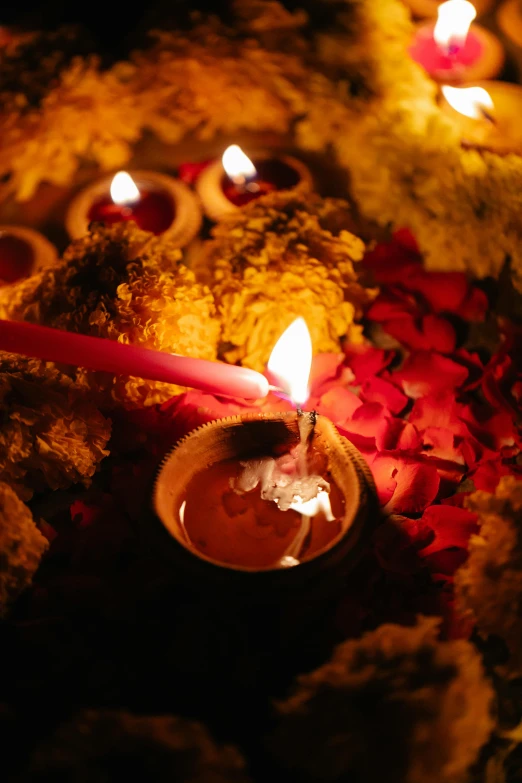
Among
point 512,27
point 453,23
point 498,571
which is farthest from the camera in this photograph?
point 512,27

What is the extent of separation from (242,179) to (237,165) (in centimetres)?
4

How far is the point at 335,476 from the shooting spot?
0.98 metres

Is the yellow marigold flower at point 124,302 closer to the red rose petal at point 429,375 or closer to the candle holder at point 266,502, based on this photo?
the candle holder at point 266,502

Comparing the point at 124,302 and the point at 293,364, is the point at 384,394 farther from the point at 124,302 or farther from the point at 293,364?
the point at 124,302

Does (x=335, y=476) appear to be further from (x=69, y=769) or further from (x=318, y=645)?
(x=69, y=769)

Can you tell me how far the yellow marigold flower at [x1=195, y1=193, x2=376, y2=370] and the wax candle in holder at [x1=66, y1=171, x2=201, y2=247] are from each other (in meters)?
0.15

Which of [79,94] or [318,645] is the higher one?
[79,94]

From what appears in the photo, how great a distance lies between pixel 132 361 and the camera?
1.03 meters

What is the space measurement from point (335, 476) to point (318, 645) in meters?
0.22

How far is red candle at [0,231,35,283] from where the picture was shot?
4.60 ft

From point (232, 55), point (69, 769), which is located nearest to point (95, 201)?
point (232, 55)

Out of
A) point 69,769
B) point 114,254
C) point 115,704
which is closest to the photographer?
point 69,769

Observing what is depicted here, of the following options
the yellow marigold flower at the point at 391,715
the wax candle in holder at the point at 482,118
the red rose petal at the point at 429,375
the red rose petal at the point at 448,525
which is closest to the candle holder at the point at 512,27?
the wax candle in holder at the point at 482,118

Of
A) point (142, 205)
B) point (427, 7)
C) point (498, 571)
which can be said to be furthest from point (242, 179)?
point (498, 571)
